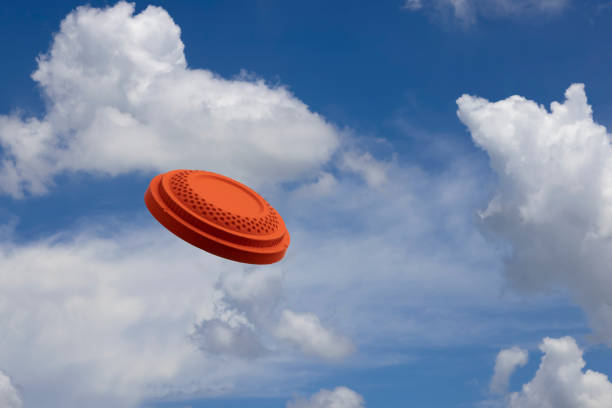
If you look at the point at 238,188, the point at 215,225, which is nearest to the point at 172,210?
the point at 215,225

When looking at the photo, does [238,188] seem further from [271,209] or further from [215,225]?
[215,225]

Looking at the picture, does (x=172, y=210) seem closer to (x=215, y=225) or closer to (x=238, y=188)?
(x=215, y=225)

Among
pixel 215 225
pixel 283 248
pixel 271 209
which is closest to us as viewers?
pixel 215 225

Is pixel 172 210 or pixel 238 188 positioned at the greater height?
pixel 238 188

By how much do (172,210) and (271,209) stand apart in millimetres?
3963

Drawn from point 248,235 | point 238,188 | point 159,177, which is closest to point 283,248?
point 248,235

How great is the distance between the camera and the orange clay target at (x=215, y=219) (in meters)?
16.7

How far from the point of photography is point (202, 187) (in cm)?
1866

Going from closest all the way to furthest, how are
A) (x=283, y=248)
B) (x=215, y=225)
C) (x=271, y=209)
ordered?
(x=215, y=225), (x=283, y=248), (x=271, y=209)

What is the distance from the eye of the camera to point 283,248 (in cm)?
1850

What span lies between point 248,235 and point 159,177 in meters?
4.09

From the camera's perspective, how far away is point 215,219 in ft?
55.4

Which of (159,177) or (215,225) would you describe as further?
(159,177)

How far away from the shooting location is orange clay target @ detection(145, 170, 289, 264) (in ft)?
54.9
